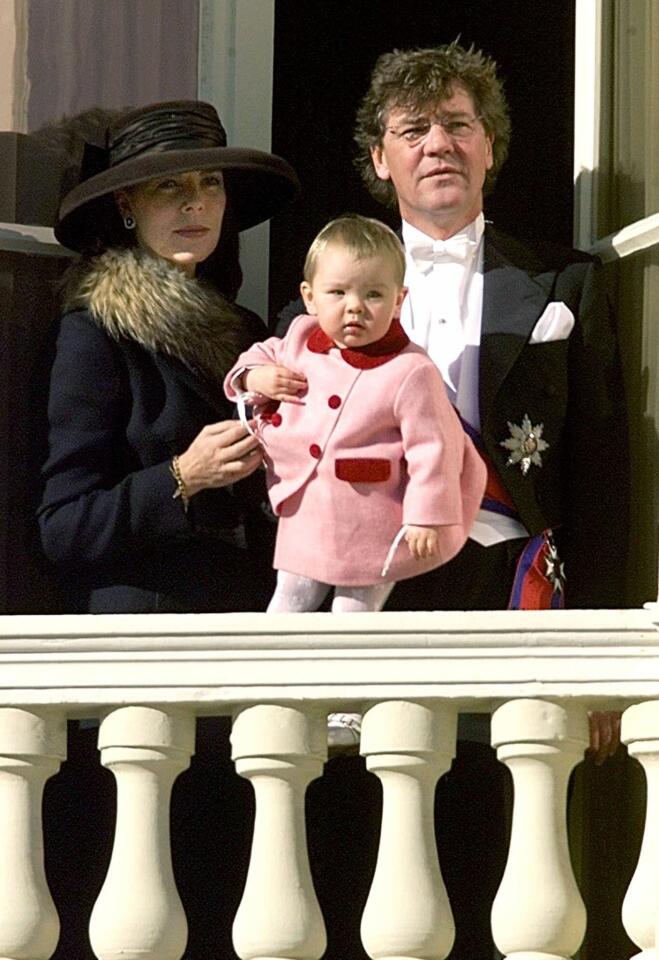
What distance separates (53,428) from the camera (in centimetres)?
525

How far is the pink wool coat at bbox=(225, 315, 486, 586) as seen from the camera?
491 cm

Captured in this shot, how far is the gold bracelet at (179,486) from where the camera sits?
5.15 metres

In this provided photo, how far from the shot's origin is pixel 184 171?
5.29 metres

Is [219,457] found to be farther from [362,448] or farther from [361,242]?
[361,242]

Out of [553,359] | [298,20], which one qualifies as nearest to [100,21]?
[553,359]

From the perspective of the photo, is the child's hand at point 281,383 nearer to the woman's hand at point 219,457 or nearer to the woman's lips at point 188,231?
the woman's hand at point 219,457

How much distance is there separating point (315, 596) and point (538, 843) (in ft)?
2.13

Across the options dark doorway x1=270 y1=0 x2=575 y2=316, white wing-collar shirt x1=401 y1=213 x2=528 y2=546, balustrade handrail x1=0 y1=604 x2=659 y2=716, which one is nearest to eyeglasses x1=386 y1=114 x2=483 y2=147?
white wing-collar shirt x1=401 y1=213 x2=528 y2=546

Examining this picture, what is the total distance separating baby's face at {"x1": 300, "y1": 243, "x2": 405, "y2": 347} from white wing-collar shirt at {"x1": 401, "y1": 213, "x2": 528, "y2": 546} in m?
0.33

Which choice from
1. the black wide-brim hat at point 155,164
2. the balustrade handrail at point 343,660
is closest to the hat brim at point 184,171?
the black wide-brim hat at point 155,164

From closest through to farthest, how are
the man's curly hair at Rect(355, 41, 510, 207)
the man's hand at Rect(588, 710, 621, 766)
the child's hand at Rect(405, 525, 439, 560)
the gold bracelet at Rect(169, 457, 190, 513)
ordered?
1. the man's hand at Rect(588, 710, 621, 766)
2. the child's hand at Rect(405, 525, 439, 560)
3. the gold bracelet at Rect(169, 457, 190, 513)
4. the man's curly hair at Rect(355, 41, 510, 207)

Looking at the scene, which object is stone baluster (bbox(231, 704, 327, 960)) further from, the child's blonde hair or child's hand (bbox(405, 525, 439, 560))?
the child's blonde hair

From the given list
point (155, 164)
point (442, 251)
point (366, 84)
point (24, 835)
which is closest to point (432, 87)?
point (442, 251)

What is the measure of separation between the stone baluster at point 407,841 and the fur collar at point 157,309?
0.96m
